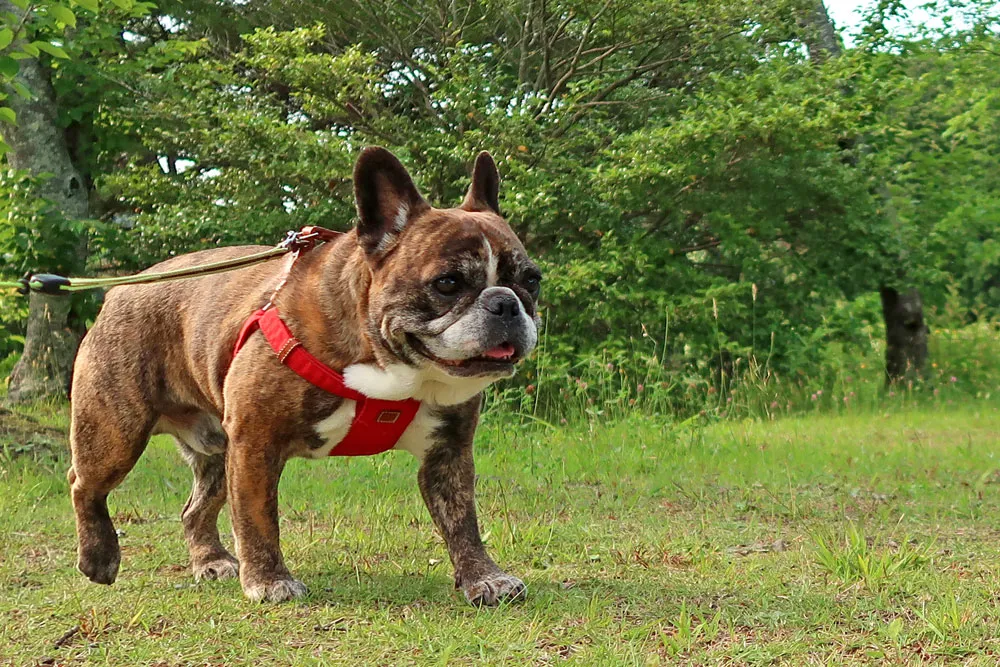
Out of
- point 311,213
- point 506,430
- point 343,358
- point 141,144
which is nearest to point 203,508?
point 343,358

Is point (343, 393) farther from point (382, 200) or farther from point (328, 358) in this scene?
point (382, 200)

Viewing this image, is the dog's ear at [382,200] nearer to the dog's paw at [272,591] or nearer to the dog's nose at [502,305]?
the dog's nose at [502,305]

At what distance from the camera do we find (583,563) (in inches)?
183

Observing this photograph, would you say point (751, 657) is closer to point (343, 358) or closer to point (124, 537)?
point (343, 358)

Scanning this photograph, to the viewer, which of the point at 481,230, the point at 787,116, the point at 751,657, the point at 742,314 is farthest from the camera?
the point at 742,314

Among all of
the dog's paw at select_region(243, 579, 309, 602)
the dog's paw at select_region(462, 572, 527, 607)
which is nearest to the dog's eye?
the dog's paw at select_region(462, 572, 527, 607)

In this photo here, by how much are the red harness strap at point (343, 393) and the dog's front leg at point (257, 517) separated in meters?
0.28

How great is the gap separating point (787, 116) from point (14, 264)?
27.0 feet

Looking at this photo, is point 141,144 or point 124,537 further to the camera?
point 141,144

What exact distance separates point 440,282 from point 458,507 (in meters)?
1.02

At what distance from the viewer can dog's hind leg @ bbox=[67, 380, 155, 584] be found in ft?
13.9

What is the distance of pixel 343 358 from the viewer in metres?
3.71

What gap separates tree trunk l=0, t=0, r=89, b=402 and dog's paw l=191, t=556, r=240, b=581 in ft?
22.1

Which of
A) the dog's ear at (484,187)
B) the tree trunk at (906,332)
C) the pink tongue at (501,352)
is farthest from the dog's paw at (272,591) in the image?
the tree trunk at (906,332)
